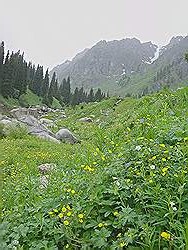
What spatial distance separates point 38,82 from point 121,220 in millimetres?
121535

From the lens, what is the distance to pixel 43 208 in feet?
15.6

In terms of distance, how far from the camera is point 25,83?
105 meters

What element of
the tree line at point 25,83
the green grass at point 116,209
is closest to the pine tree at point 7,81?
the tree line at point 25,83

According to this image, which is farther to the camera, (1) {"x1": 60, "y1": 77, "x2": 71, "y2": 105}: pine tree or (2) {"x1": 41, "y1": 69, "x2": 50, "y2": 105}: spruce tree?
(1) {"x1": 60, "y1": 77, "x2": 71, "y2": 105}: pine tree

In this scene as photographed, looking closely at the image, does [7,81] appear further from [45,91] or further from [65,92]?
[65,92]

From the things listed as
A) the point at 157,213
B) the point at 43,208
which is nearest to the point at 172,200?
the point at 157,213

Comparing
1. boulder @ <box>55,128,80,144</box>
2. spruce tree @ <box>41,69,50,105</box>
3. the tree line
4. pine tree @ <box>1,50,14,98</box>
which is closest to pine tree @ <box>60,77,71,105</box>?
the tree line

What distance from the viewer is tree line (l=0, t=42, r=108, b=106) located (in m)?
90.6

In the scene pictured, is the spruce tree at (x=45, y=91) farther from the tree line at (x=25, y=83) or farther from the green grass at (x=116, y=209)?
the green grass at (x=116, y=209)

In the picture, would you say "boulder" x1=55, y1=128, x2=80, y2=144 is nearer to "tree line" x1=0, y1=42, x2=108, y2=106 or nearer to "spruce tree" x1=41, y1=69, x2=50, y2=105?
"tree line" x1=0, y1=42, x2=108, y2=106

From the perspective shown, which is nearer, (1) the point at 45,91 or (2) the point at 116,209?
(2) the point at 116,209

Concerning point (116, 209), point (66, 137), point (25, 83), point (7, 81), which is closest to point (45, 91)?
point (25, 83)

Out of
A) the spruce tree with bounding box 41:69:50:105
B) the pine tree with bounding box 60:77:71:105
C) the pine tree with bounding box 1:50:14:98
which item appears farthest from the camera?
the pine tree with bounding box 60:77:71:105

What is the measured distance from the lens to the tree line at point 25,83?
90.6 metres
